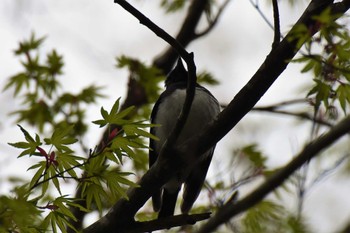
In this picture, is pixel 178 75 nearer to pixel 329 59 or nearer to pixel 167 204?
pixel 167 204

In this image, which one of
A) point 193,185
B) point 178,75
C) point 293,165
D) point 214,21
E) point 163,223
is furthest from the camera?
point 214,21

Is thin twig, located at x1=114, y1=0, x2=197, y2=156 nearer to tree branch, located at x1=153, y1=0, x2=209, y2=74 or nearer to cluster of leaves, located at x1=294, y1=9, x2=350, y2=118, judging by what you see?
cluster of leaves, located at x1=294, y1=9, x2=350, y2=118

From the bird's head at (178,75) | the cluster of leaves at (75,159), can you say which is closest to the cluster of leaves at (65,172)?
the cluster of leaves at (75,159)

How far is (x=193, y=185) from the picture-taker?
12.6 feet

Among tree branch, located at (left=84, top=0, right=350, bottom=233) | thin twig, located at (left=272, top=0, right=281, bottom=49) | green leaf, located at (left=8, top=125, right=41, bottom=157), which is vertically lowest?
tree branch, located at (left=84, top=0, right=350, bottom=233)

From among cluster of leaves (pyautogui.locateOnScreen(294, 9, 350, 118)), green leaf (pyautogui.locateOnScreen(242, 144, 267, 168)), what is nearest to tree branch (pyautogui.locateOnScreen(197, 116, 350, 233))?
cluster of leaves (pyautogui.locateOnScreen(294, 9, 350, 118))

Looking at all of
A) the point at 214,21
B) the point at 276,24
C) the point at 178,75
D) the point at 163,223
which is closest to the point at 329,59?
the point at 276,24

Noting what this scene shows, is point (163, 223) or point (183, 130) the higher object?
point (183, 130)

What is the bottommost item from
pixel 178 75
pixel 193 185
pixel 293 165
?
pixel 293 165

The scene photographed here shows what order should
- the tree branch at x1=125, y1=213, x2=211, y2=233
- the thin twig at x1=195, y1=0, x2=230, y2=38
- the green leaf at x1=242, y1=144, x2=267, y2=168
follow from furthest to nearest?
the thin twig at x1=195, y1=0, x2=230, y2=38
the green leaf at x1=242, y1=144, x2=267, y2=168
the tree branch at x1=125, y1=213, x2=211, y2=233

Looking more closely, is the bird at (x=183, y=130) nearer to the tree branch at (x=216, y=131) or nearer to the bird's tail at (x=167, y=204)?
the bird's tail at (x=167, y=204)

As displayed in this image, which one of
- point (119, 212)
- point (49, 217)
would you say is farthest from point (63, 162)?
point (119, 212)

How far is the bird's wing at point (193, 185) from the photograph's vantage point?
3.81 m

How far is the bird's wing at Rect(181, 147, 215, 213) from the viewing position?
12.5ft
